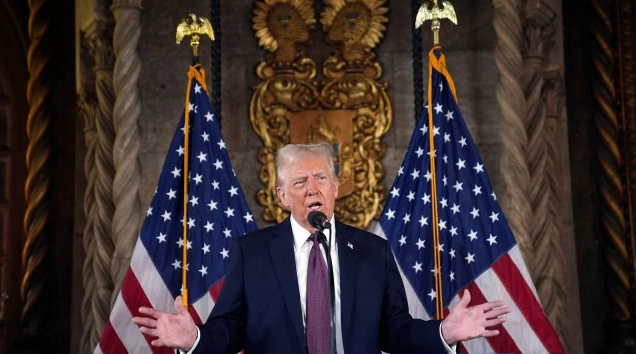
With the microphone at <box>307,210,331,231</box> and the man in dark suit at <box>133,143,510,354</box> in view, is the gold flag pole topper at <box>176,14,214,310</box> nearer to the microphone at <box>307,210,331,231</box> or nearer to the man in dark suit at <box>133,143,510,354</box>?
the man in dark suit at <box>133,143,510,354</box>

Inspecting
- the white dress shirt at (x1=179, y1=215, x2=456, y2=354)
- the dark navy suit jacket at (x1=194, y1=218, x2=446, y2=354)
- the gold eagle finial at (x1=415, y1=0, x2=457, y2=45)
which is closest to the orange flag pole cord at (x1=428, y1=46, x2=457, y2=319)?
the gold eagle finial at (x1=415, y1=0, x2=457, y2=45)

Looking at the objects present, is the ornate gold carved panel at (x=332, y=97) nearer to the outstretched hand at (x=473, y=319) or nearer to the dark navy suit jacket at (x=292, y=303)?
the dark navy suit jacket at (x=292, y=303)

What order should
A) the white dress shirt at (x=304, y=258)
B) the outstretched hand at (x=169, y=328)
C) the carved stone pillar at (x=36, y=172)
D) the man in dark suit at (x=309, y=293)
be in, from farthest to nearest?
the carved stone pillar at (x=36, y=172), the white dress shirt at (x=304, y=258), the man in dark suit at (x=309, y=293), the outstretched hand at (x=169, y=328)

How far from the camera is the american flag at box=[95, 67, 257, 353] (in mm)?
4957

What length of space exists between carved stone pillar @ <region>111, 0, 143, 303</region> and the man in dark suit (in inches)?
87.5

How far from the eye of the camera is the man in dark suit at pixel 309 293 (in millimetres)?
3426

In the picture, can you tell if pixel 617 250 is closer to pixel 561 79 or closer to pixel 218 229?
pixel 561 79

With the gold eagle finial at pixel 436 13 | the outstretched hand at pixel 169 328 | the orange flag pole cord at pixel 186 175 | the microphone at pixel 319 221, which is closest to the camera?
the microphone at pixel 319 221

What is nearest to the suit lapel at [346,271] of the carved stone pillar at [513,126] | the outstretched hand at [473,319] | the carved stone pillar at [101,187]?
the outstretched hand at [473,319]

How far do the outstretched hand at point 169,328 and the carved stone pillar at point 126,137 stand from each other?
8.27 feet

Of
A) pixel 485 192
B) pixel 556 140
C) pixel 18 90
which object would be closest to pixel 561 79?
pixel 556 140

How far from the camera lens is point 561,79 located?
6316mm

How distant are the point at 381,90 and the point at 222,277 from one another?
5.73ft

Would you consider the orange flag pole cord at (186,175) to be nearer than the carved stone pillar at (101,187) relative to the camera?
Yes
